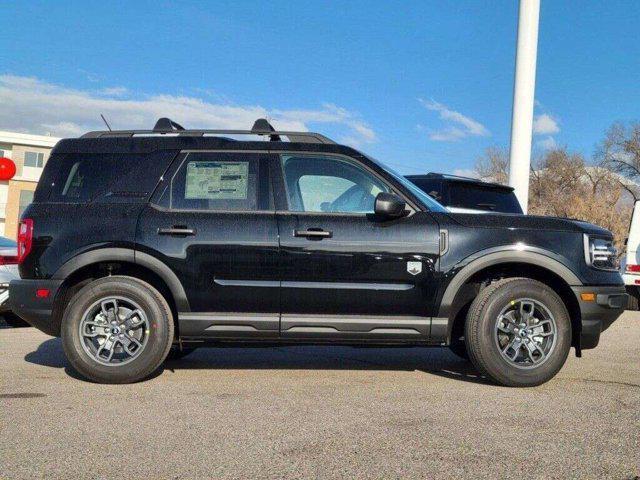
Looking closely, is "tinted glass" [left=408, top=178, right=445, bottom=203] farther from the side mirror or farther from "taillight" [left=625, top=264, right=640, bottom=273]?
"taillight" [left=625, top=264, right=640, bottom=273]

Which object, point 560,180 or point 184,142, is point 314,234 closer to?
point 184,142

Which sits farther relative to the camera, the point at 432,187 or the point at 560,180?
the point at 560,180

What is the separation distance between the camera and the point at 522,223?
526 centimetres

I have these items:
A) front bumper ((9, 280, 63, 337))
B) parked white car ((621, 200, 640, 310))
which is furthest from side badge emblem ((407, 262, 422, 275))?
parked white car ((621, 200, 640, 310))

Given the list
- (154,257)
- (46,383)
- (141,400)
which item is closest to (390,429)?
(141,400)

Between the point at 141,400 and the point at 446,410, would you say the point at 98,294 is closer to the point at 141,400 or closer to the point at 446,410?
the point at 141,400

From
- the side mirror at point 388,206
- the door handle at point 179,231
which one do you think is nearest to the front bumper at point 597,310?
the side mirror at point 388,206

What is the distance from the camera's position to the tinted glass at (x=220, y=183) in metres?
5.29

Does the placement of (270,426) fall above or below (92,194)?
below

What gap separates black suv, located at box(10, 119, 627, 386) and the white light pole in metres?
11.8

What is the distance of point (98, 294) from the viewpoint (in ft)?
16.8

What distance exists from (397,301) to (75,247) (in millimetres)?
2475

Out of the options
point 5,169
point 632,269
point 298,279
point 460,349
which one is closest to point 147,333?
point 298,279

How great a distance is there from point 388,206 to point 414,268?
51 cm
